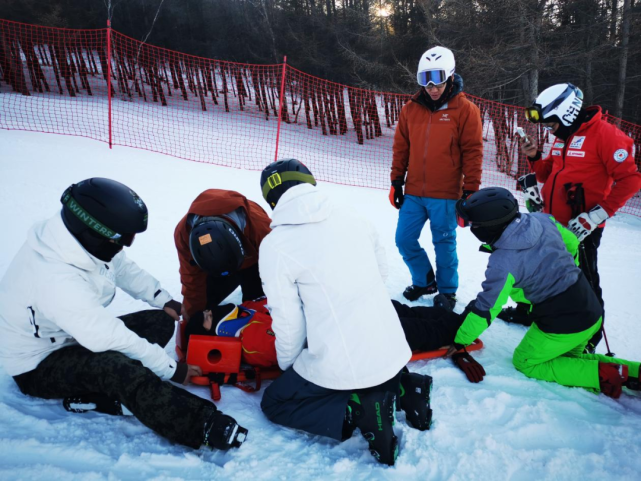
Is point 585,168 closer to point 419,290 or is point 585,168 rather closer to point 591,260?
point 591,260

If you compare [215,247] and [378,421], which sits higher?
[215,247]

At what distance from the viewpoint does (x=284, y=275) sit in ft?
6.10

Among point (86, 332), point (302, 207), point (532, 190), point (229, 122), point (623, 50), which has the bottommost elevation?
point (86, 332)

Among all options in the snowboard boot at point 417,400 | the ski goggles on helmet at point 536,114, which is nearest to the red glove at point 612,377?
the snowboard boot at point 417,400

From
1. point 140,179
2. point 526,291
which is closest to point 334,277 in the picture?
point 526,291

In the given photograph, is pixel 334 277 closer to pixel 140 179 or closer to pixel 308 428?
pixel 308 428

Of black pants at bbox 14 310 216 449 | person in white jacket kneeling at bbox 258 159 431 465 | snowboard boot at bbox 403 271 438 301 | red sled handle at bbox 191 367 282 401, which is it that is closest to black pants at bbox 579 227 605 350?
snowboard boot at bbox 403 271 438 301

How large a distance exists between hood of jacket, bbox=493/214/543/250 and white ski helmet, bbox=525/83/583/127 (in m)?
0.89

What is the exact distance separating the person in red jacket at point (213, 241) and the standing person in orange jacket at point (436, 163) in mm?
1445

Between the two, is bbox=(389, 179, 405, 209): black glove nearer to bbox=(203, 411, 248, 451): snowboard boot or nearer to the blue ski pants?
the blue ski pants

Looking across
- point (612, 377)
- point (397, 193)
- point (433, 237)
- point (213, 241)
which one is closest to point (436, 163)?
point (397, 193)

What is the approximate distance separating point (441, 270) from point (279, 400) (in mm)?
2053

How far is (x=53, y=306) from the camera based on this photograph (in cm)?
187

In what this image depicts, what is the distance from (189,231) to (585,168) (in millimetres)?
2846
